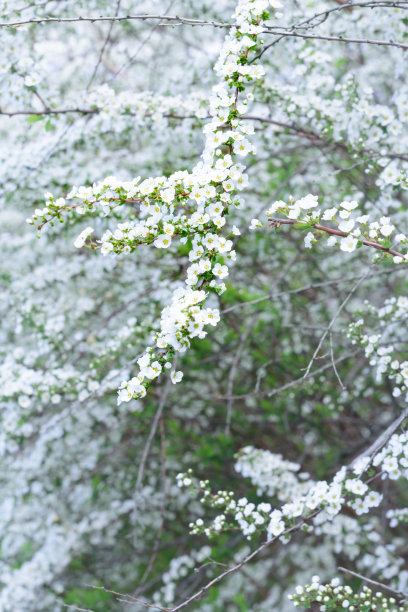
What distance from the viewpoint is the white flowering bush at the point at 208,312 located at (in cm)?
260

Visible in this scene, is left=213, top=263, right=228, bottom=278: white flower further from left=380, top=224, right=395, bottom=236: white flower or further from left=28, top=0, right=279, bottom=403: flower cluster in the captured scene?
left=380, top=224, right=395, bottom=236: white flower

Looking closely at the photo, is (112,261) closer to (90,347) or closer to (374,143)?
(90,347)

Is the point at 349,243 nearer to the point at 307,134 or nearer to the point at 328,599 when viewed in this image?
the point at 328,599

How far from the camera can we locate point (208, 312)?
2014 mm

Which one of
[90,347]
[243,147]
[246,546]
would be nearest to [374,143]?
[243,147]

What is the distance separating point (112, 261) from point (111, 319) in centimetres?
54

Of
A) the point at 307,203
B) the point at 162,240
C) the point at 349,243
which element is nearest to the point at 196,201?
the point at 162,240

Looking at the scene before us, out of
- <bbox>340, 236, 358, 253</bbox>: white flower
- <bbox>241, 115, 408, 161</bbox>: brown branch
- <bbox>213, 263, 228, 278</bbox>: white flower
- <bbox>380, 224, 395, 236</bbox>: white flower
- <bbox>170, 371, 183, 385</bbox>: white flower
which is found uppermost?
<bbox>241, 115, 408, 161</bbox>: brown branch

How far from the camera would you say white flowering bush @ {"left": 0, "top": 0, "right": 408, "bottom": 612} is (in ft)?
8.52

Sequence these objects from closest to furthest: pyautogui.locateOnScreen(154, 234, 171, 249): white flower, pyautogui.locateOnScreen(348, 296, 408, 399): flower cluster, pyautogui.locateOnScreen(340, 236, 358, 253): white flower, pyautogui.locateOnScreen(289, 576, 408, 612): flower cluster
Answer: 1. pyautogui.locateOnScreen(340, 236, 358, 253): white flower
2. pyautogui.locateOnScreen(154, 234, 171, 249): white flower
3. pyautogui.locateOnScreen(289, 576, 408, 612): flower cluster
4. pyautogui.locateOnScreen(348, 296, 408, 399): flower cluster

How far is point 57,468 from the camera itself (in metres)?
4.31

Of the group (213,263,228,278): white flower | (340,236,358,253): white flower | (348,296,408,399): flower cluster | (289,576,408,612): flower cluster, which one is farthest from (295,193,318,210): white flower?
(289,576,408,612): flower cluster

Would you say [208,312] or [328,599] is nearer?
[208,312]

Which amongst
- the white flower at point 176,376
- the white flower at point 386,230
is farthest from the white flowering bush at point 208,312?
the white flower at point 176,376
